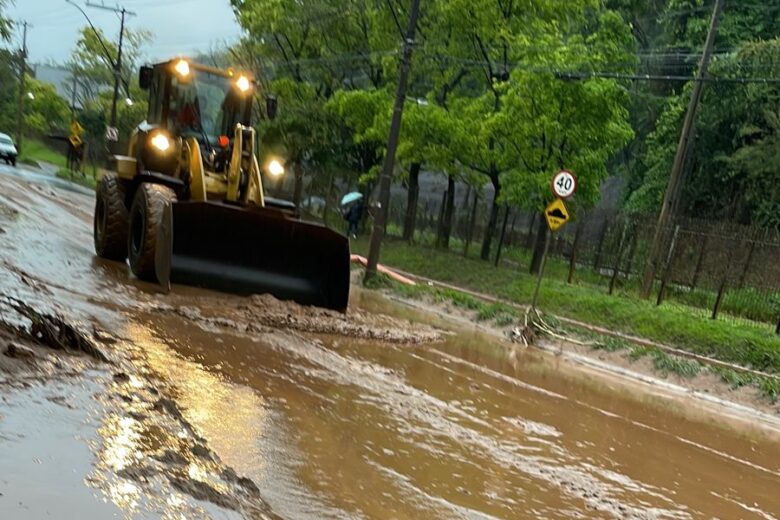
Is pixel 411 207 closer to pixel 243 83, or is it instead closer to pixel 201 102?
pixel 243 83

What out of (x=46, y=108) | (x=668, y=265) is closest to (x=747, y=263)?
(x=668, y=265)

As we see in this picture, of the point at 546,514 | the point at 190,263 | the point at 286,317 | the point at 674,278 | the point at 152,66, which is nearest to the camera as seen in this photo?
the point at 546,514

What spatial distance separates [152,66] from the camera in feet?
40.7

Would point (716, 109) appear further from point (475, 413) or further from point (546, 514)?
point (546, 514)

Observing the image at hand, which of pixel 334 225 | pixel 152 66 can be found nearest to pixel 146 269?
pixel 152 66

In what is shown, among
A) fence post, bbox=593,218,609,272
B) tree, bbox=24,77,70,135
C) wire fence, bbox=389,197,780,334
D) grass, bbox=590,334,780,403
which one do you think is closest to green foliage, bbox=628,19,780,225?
fence post, bbox=593,218,609,272

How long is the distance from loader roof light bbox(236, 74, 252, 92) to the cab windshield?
99 millimetres

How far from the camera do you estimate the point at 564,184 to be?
13.8 meters

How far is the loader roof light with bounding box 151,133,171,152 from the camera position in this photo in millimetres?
12016

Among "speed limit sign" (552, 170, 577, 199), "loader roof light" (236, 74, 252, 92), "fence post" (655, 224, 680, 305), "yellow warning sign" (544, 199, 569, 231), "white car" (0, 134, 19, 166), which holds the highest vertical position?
"loader roof light" (236, 74, 252, 92)

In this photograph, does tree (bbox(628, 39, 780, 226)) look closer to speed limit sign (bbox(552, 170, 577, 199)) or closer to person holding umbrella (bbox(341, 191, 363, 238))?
person holding umbrella (bbox(341, 191, 363, 238))

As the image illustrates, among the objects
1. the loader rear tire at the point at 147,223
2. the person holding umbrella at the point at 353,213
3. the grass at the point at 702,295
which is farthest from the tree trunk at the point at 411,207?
the loader rear tire at the point at 147,223

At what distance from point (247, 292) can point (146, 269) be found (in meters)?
1.55

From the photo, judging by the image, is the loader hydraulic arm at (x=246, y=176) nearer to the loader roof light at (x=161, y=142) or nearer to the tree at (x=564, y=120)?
the loader roof light at (x=161, y=142)
